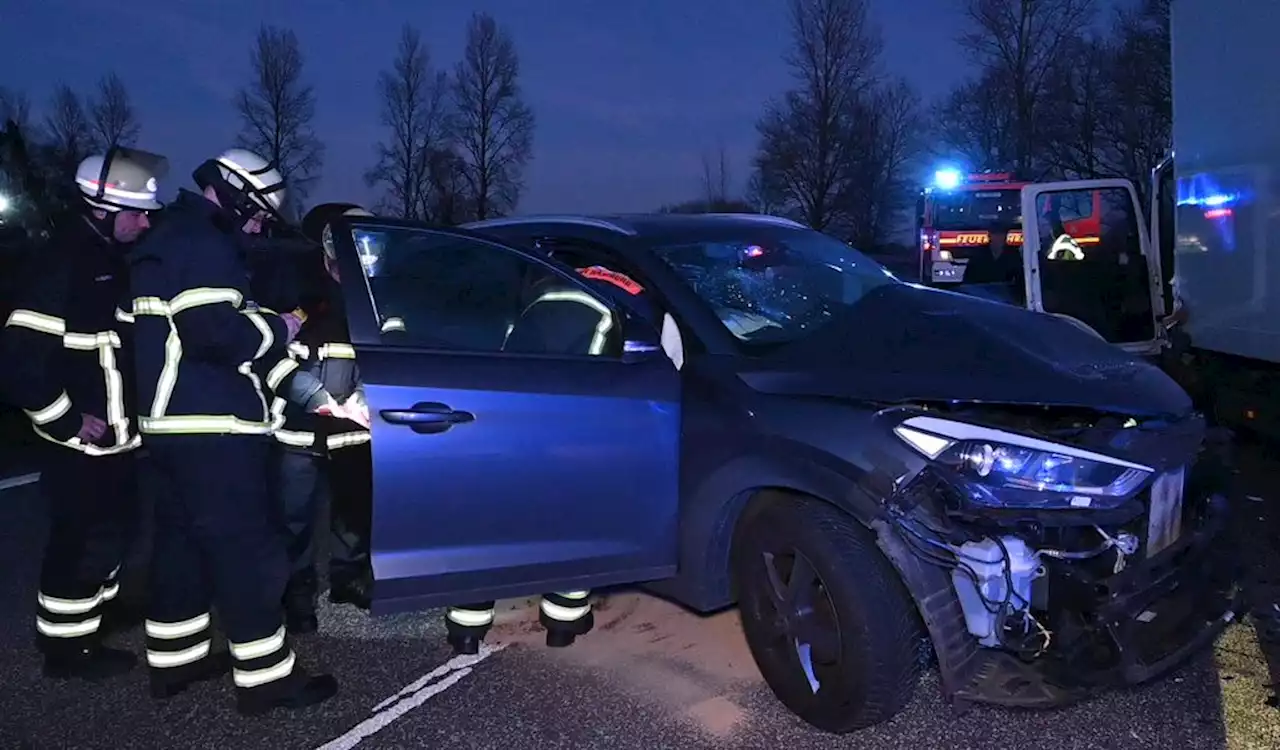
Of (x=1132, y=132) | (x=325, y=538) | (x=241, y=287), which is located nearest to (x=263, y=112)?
(x=1132, y=132)

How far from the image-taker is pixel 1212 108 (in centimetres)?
669

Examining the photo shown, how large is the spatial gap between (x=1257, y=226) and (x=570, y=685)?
15.7ft

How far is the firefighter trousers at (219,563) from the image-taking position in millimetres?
3719

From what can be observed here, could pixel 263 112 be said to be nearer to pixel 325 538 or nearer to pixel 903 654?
pixel 325 538

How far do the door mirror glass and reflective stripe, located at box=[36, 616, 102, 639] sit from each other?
22.5 ft

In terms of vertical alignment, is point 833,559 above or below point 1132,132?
below

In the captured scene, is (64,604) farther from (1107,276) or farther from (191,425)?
(1107,276)

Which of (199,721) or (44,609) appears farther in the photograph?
(44,609)

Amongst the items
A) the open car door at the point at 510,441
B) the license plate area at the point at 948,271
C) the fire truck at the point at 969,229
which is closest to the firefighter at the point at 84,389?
the open car door at the point at 510,441

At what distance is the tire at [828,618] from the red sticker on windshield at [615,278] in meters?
1.00

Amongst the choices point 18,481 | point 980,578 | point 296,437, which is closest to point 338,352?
point 296,437

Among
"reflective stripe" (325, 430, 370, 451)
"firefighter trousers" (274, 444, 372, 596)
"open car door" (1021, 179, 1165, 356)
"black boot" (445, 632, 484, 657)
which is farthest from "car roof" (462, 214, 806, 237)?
"open car door" (1021, 179, 1165, 356)

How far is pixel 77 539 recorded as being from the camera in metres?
4.22

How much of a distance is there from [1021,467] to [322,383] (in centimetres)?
246
